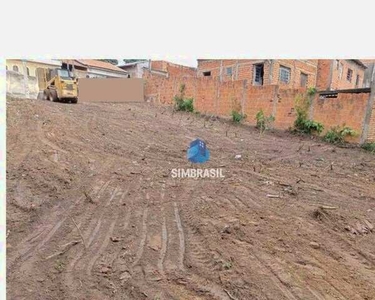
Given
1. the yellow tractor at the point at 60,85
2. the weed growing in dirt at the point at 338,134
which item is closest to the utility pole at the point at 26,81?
the yellow tractor at the point at 60,85

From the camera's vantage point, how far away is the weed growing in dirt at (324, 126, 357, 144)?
3.02 m

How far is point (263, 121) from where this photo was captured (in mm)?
2992

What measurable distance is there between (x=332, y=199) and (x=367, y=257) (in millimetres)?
604

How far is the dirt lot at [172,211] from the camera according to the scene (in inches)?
69.1

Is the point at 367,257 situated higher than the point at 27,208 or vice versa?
the point at 27,208

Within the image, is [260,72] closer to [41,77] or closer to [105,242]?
[41,77]

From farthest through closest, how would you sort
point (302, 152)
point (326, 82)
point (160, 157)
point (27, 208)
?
point (326, 82), point (302, 152), point (160, 157), point (27, 208)

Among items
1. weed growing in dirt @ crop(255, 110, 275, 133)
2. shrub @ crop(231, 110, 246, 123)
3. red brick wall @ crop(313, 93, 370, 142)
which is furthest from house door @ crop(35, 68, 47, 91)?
red brick wall @ crop(313, 93, 370, 142)

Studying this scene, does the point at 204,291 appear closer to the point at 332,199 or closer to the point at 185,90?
the point at 332,199

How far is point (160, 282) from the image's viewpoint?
5.75 feet

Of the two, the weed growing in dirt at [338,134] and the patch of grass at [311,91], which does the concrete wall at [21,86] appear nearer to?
the patch of grass at [311,91]

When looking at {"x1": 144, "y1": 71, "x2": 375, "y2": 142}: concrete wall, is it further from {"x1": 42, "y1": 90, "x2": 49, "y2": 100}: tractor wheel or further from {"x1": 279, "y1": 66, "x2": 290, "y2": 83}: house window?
{"x1": 42, "y1": 90, "x2": 49, "y2": 100}: tractor wheel

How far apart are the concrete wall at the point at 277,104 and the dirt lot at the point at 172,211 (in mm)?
258

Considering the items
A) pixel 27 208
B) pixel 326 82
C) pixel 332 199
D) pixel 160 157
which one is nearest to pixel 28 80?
pixel 27 208
